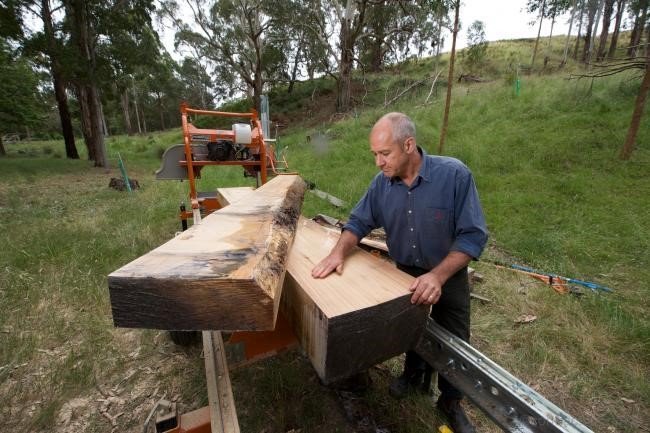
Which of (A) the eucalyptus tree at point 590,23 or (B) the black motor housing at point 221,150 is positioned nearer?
(B) the black motor housing at point 221,150

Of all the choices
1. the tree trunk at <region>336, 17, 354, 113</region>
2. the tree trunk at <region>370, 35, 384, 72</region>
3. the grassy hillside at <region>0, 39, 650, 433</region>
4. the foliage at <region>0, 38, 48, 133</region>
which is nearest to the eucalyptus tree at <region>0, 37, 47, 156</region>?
the foliage at <region>0, 38, 48, 133</region>

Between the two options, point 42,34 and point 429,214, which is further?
point 42,34

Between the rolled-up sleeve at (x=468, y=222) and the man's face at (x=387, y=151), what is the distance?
13.2 inches

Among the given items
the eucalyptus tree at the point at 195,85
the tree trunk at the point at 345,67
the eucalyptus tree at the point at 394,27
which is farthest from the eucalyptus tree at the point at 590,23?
the eucalyptus tree at the point at 195,85

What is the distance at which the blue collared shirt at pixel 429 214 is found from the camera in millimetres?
1650

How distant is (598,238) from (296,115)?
66.1 feet

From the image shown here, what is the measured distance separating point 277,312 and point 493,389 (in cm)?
82

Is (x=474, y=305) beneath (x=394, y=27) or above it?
beneath

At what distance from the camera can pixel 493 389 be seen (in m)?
1.12

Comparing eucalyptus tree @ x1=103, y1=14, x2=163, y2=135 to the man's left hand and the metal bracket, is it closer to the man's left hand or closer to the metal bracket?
the metal bracket

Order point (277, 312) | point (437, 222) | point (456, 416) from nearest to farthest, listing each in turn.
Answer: point (277, 312) < point (437, 222) < point (456, 416)

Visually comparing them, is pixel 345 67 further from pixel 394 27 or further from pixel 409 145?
pixel 409 145

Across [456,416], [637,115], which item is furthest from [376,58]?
[456,416]

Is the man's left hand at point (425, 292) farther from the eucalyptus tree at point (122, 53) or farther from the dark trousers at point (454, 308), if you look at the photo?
the eucalyptus tree at point (122, 53)
